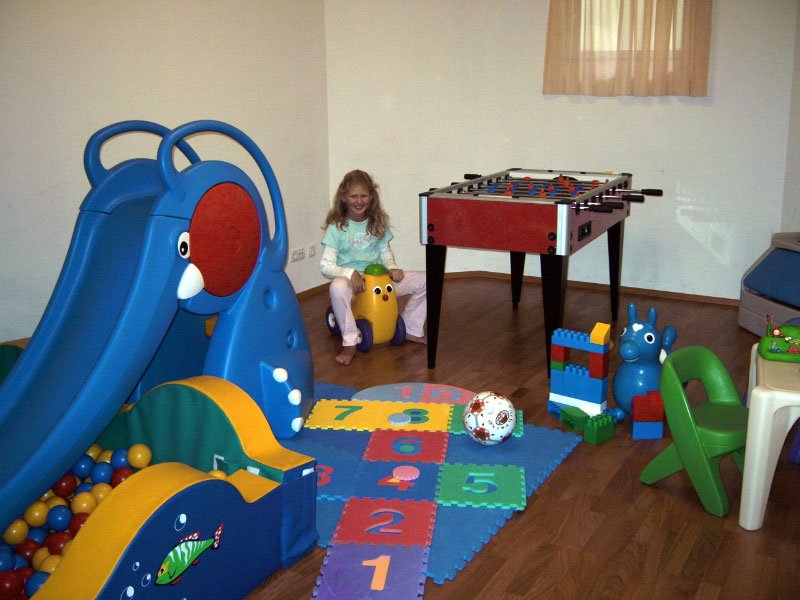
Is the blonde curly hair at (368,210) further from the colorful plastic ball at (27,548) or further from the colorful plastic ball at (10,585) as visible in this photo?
the colorful plastic ball at (10,585)

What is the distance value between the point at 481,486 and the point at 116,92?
7.97 feet

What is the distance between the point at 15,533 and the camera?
2.46 metres

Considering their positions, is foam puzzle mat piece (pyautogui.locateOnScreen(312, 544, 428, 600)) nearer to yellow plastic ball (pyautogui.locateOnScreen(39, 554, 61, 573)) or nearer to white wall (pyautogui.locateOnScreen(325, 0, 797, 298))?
yellow plastic ball (pyautogui.locateOnScreen(39, 554, 61, 573))

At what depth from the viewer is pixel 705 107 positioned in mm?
4664

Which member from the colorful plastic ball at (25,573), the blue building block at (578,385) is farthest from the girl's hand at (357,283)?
the colorful plastic ball at (25,573)

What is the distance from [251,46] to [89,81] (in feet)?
3.70

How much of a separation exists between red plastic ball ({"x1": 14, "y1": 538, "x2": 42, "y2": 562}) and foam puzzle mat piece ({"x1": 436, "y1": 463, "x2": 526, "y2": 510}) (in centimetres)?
115

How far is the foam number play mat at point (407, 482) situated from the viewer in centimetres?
228

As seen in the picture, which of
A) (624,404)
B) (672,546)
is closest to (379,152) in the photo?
(624,404)

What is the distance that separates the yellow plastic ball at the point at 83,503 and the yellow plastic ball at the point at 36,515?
9 centimetres

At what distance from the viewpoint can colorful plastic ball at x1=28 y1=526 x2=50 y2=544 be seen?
250cm

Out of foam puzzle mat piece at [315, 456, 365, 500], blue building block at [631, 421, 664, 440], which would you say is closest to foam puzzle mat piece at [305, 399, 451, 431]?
foam puzzle mat piece at [315, 456, 365, 500]

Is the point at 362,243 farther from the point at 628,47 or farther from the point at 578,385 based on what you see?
the point at 628,47

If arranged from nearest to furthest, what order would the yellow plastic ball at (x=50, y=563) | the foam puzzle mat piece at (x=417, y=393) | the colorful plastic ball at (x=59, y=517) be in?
the yellow plastic ball at (x=50, y=563)
the colorful plastic ball at (x=59, y=517)
the foam puzzle mat piece at (x=417, y=393)
